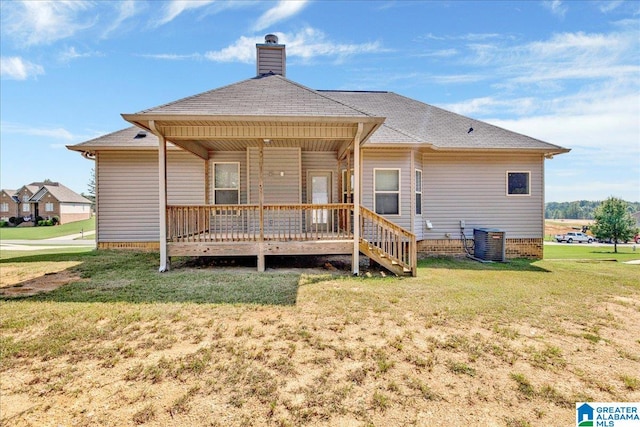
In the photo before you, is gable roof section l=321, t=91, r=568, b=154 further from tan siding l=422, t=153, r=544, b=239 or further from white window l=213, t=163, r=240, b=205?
white window l=213, t=163, r=240, b=205

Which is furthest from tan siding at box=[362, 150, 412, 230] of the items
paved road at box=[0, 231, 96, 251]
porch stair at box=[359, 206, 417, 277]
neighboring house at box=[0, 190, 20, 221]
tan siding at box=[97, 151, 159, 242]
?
neighboring house at box=[0, 190, 20, 221]

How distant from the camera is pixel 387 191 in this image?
9.25 metres

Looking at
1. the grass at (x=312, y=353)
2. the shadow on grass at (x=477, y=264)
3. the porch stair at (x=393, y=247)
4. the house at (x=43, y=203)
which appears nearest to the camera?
the grass at (x=312, y=353)

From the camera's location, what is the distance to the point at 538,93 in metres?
14.5

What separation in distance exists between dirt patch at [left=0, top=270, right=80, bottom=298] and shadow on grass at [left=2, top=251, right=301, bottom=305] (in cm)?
7

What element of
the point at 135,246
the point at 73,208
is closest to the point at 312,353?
the point at 135,246

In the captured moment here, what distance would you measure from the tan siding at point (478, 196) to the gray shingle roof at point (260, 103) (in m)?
4.63

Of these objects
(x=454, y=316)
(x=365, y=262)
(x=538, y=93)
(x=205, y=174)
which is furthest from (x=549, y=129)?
(x=205, y=174)

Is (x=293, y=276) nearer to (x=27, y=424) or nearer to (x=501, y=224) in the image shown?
(x=27, y=424)

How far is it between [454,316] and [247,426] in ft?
10.9

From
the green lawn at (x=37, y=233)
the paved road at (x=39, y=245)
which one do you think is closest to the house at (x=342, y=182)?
the paved road at (x=39, y=245)

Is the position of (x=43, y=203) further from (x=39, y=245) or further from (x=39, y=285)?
(x=39, y=285)

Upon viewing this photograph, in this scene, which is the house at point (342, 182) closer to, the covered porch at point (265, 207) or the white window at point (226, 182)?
the white window at point (226, 182)

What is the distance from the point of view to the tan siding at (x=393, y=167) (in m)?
9.03
